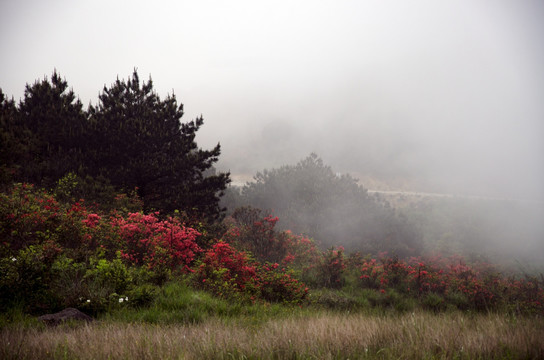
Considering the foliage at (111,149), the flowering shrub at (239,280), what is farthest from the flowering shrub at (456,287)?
the foliage at (111,149)

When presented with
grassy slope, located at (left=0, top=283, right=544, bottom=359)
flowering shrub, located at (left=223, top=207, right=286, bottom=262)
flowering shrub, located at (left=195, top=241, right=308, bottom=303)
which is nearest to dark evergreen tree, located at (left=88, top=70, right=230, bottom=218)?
flowering shrub, located at (left=223, top=207, right=286, bottom=262)

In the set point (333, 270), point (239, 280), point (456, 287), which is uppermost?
point (239, 280)

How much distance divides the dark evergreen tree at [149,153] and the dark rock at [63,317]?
31.2 feet

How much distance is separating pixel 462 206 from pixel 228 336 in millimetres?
45202

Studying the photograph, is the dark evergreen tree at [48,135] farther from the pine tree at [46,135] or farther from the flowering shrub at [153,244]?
the flowering shrub at [153,244]

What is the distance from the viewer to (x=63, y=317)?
161 inches

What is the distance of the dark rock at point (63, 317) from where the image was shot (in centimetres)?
398

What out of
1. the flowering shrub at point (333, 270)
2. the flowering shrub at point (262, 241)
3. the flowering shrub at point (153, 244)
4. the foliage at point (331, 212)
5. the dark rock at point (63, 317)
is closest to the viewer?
the dark rock at point (63, 317)

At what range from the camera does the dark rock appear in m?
3.98

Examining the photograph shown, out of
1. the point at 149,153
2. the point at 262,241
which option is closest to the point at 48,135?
the point at 149,153

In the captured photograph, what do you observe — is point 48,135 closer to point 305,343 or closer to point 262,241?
point 262,241

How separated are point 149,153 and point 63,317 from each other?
1149cm

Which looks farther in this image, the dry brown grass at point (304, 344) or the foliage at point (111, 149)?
the foliage at point (111, 149)

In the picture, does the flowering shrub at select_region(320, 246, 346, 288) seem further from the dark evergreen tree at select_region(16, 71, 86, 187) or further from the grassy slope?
the dark evergreen tree at select_region(16, 71, 86, 187)
